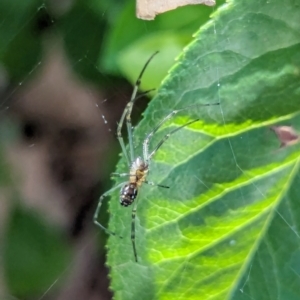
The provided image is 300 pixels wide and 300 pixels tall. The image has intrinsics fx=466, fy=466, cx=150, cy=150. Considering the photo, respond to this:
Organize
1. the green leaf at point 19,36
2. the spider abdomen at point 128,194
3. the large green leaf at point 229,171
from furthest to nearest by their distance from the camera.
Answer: the green leaf at point 19,36 → the spider abdomen at point 128,194 → the large green leaf at point 229,171

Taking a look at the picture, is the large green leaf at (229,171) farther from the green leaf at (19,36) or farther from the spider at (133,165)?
the green leaf at (19,36)

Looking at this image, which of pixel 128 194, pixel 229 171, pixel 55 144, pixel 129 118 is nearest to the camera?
pixel 229 171

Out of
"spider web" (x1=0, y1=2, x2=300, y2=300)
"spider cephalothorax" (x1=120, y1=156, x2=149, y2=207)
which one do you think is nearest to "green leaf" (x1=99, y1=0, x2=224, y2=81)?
"spider web" (x1=0, y1=2, x2=300, y2=300)

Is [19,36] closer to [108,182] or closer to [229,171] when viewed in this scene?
[108,182]

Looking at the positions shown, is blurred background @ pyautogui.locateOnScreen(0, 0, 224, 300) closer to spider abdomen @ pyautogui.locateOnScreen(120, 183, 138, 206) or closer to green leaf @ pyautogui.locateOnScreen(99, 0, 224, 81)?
green leaf @ pyautogui.locateOnScreen(99, 0, 224, 81)

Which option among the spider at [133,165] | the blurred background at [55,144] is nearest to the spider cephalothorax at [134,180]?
the spider at [133,165]

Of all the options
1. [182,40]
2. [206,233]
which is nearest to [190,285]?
[206,233]

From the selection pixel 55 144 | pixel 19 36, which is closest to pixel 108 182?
pixel 55 144
